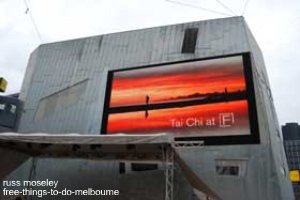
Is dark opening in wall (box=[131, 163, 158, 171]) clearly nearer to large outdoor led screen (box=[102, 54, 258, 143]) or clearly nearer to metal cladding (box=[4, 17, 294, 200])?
metal cladding (box=[4, 17, 294, 200])

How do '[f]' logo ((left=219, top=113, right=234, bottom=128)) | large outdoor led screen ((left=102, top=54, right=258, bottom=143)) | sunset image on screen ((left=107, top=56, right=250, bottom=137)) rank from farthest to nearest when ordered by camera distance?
sunset image on screen ((left=107, top=56, right=250, bottom=137)) < large outdoor led screen ((left=102, top=54, right=258, bottom=143)) < '[f]' logo ((left=219, top=113, right=234, bottom=128))

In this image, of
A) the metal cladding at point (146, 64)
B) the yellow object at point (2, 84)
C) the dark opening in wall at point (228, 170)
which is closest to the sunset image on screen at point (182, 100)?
the metal cladding at point (146, 64)

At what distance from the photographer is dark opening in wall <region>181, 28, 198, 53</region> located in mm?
16344

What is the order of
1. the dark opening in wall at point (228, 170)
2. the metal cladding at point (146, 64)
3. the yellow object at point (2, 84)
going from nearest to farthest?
the metal cladding at point (146, 64)
the dark opening in wall at point (228, 170)
the yellow object at point (2, 84)

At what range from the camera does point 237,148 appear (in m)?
13.5

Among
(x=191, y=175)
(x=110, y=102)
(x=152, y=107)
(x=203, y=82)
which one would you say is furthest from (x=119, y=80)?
(x=191, y=175)

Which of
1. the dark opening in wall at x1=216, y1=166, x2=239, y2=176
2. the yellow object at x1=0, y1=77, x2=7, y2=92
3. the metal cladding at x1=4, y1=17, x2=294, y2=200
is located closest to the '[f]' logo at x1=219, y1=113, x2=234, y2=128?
the metal cladding at x1=4, y1=17, x2=294, y2=200

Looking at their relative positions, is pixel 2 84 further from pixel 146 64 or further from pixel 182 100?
pixel 182 100

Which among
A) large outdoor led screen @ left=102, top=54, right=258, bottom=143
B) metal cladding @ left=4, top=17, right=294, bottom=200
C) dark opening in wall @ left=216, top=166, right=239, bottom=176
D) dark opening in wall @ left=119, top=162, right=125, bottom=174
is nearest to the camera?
metal cladding @ left=4, top=17, right=294, bottom=200

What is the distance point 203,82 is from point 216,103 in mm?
1181

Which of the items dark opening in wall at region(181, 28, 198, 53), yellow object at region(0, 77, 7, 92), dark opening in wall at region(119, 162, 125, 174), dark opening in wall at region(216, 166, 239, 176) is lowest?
dark opening in wall at region(216, 166, 239, 176)

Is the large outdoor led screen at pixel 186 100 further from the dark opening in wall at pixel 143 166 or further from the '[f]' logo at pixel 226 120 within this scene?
the dark opening in wall at pixel 143 166

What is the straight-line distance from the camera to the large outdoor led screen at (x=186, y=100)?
14113 millimetres

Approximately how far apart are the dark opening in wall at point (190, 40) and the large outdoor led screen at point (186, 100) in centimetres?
70
